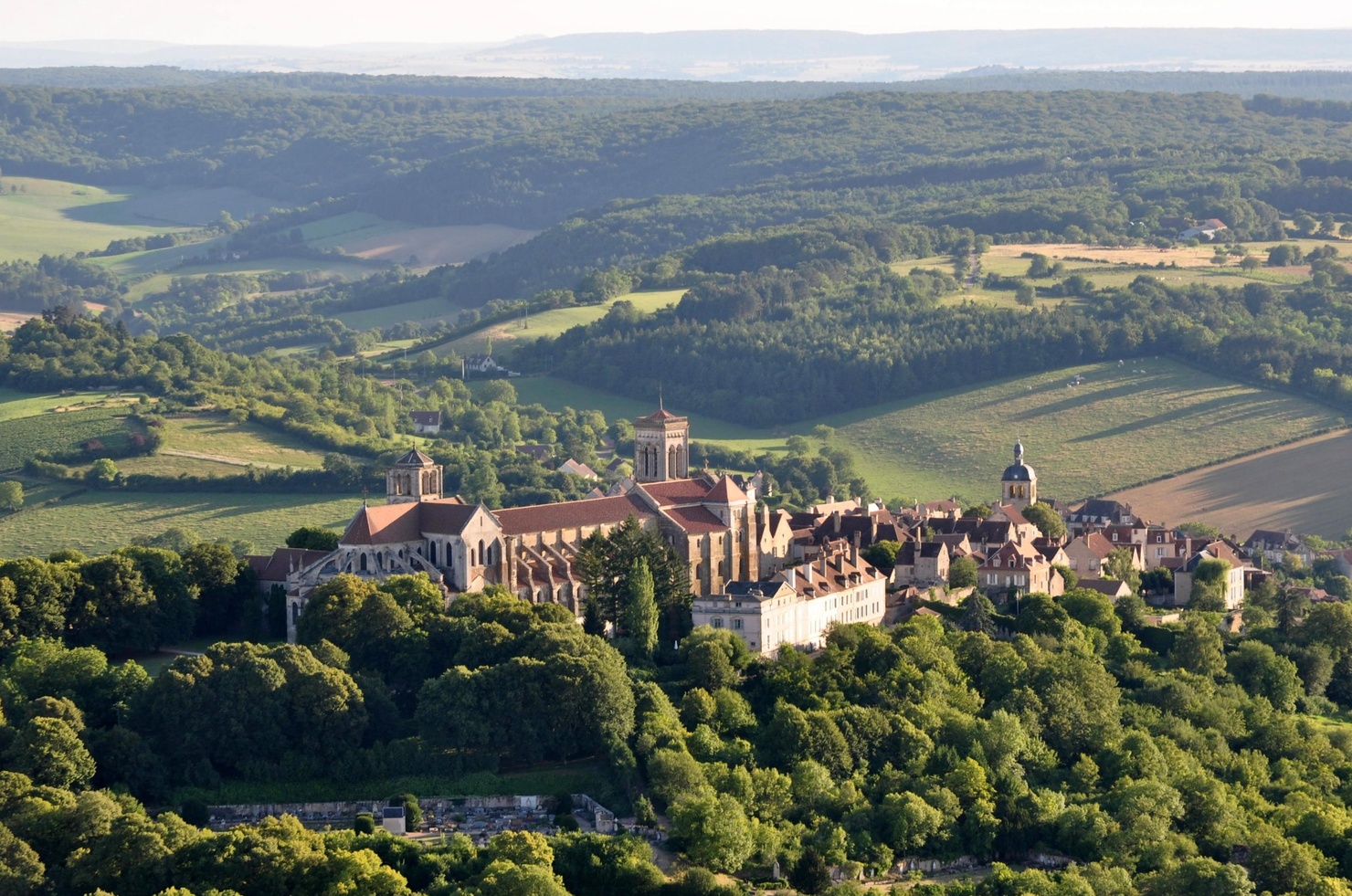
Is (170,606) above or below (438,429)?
above

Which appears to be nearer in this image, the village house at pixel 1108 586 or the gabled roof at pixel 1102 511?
the village house at pixel 1108 586

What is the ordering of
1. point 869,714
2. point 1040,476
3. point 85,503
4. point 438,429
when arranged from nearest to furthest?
1. point 869,714
2. point 85,503
3. point 1040,476
4. point 438,429

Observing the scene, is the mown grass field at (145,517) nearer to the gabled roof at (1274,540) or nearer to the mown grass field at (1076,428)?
the mown grass field at (1076,428)

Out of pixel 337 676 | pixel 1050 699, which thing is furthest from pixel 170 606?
pixel 1050 699

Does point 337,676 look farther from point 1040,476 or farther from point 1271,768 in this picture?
point 1040,476

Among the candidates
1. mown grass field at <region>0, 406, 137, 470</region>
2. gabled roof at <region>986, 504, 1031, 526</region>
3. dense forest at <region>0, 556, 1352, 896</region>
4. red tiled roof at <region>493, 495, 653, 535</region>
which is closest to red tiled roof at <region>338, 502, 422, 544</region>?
red tiled roof at <region>493, 495, 653, 535</region>

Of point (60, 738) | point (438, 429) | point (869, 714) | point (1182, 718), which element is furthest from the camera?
point (438, 429)

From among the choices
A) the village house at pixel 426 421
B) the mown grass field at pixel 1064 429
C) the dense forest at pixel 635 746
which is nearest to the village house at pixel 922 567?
the dense forest at pixel 635 746
